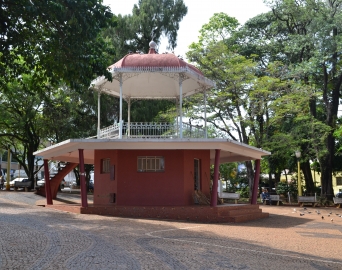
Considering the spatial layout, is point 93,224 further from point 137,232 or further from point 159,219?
point 159,219

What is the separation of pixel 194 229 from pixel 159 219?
290 cm

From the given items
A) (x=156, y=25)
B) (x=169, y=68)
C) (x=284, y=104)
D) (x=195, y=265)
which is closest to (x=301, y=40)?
(x=284, y=104)

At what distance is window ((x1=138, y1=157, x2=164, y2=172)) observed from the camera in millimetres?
19266

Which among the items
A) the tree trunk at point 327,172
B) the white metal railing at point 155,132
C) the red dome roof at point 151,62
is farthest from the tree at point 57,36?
the tree trunk at point 327,172

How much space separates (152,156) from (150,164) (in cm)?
38

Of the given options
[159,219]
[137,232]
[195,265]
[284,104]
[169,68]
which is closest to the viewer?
Result: [195,265]

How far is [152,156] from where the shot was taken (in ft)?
63.4

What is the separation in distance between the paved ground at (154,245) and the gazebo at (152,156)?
116 inches

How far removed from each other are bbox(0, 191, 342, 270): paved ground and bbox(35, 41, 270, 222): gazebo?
295 cm

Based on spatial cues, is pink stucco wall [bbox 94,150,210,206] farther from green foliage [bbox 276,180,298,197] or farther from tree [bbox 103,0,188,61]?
green foliage [bbox 276,180,298,197]

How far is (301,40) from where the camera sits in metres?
30.8

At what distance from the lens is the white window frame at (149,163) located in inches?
760

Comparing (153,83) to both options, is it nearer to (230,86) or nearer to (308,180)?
(230,86)

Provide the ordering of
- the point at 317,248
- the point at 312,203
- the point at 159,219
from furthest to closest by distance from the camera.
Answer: the point at 312,203 → the point at 159,219 → the point at 317,248
